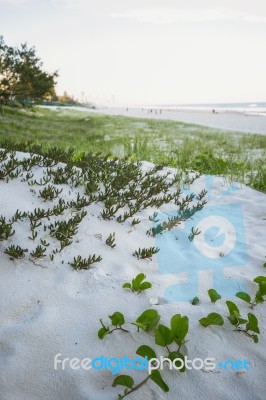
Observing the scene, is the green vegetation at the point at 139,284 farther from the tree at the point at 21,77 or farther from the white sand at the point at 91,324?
the tree at the point at 21,77

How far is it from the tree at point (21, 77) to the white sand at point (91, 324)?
13549mm

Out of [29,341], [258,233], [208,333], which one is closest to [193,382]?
[208,333]

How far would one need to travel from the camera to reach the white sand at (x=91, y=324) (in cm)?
184

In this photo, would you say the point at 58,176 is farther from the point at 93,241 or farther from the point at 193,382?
the point at 193,382

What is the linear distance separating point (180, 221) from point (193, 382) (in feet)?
7.75

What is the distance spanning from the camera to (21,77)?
14.9 metres

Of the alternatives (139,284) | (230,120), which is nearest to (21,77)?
(139,284)

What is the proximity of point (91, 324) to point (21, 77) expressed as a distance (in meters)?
15.6

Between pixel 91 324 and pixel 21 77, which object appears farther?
pixel 21 77

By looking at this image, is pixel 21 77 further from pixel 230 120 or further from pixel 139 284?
pixel 230 120

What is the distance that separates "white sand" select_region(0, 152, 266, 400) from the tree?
13.5 meters

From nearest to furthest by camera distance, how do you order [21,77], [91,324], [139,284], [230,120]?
[91,324]
[139,284]
[21,77]
[230,120]

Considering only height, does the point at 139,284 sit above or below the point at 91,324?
above

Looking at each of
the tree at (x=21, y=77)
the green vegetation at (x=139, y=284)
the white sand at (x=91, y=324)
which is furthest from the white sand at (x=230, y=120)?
the green vegetation at (x=139, y=284)
